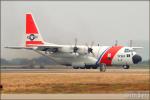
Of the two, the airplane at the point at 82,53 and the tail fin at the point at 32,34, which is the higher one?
the tail fin at the point at 32,34

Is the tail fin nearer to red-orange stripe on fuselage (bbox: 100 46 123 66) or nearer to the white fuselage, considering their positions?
the white fuselage

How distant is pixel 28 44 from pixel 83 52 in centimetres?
1085

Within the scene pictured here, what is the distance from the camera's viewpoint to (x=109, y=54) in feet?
266

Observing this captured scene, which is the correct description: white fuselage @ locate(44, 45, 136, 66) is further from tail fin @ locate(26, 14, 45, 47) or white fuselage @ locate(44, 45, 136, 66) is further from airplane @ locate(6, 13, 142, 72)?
tail fin @ locate(26, 14, 45, 47)

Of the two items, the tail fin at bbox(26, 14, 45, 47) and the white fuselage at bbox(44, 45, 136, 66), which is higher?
the tail fin at bbox(26, 14, 45, 47)

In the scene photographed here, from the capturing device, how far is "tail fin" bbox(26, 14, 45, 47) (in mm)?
89312

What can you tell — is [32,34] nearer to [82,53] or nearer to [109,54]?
[82,53]

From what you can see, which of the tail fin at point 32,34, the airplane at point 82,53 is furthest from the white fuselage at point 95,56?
the tail fin at point 32,34

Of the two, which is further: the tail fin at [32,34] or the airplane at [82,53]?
the tail fin at [32,34]

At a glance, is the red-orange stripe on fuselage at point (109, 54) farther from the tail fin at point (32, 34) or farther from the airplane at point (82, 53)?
the tail fin at point (32, 34)

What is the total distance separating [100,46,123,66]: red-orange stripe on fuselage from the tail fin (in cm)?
1416

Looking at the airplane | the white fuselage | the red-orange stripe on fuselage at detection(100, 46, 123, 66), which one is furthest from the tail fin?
the red-orange stripe on fuselage at detection(100, 46, 123, 66)

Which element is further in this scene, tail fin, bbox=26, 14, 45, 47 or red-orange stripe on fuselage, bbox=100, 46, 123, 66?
tail fin, bbox=26, 14, 45, 47

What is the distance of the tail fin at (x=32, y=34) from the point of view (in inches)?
3516
